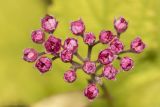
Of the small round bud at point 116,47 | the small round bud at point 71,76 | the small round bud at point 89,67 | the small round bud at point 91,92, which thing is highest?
the small round bud at point 116,47

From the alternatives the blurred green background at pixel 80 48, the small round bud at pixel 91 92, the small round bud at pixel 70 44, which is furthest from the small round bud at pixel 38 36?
the blurred green background at pixel 80 48

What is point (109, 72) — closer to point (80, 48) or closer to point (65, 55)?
point (65, 55)

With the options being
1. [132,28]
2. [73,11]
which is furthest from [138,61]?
[73,11]

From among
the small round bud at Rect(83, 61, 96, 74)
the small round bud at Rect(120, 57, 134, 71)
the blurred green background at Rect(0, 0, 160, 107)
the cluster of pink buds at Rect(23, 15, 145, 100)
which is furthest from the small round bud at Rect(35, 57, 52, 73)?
the blurred green background at Rect(0, 0, 160, 107)

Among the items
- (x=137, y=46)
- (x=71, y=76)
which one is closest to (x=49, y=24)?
(x=71, y=76)

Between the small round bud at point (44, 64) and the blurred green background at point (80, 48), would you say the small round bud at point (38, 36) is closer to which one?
the small round bud at point (44, 64)

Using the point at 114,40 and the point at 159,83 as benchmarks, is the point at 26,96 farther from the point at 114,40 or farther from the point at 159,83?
the point at 114,40

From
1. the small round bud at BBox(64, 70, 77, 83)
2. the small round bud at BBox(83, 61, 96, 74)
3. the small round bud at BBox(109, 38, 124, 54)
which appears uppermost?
the small round bud at BBox(109, 38, 124, 54)

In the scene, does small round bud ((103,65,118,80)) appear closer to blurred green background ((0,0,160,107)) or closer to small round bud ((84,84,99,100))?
small round bud ((84,84,99,100))
